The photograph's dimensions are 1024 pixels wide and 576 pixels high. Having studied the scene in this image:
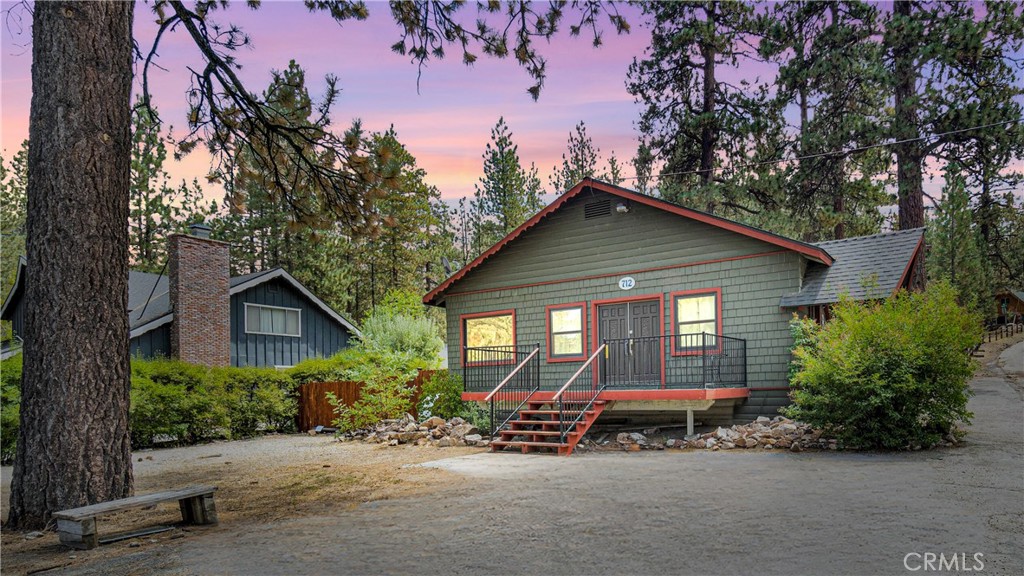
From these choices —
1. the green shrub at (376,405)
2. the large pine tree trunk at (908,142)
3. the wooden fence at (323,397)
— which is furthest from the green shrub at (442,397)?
the large pine tree trunk at (908,142)

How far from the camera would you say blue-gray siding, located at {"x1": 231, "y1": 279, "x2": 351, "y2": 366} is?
21375 mm

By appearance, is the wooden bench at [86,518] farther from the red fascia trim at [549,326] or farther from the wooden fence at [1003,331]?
the wooden fence at [1003,331]

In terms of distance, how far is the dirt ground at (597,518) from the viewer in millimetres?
4930

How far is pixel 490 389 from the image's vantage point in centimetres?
1498

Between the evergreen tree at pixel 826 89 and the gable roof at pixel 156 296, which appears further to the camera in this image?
the evergreen tree at pixel 826 89

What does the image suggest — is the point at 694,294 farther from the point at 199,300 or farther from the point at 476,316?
the point at 199,300

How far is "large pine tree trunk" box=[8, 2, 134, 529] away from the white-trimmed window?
1567 centimetres

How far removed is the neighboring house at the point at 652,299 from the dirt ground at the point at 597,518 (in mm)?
2981

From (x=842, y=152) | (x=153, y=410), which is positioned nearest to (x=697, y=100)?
(x=842, y=152)

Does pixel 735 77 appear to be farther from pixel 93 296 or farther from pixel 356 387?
pixel 93 296

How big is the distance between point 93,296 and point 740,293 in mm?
11021

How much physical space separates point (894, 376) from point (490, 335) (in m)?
9.08

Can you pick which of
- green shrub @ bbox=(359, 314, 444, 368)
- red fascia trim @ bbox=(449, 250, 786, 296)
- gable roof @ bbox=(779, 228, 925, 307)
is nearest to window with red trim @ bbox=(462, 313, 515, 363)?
red fascia trim @ bbox=(449, 250, 786, 296)

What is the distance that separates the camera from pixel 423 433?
14.5 m
